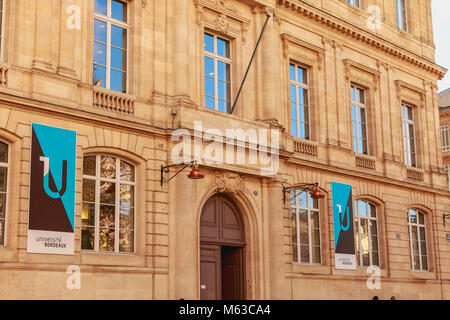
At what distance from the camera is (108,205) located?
1603 cm

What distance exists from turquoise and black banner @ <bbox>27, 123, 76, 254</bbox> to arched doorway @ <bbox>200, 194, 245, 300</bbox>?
423 centimetres

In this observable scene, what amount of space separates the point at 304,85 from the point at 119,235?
8960mm

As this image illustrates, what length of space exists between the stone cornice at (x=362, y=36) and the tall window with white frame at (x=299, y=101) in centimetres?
174

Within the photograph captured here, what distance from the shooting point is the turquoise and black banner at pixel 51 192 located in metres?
14.3

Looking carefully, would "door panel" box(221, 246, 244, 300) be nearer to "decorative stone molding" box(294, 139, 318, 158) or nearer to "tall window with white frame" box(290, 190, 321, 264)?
"tall window with white frame" box(290, 190, 321, 264)

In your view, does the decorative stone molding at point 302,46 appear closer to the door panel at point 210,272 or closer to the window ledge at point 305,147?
the window ledge at point 305,147

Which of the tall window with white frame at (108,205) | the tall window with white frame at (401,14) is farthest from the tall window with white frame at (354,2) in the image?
the tall window with white frame at (108,205)

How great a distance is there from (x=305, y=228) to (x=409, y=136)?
781 centimetres

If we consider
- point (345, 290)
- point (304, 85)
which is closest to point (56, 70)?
point (304, 85)

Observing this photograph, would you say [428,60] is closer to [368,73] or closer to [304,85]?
[368,73]

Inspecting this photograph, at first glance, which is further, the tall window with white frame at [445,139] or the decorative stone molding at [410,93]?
the tall window with white frame at [445,139]

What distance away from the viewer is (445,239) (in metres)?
26.5
